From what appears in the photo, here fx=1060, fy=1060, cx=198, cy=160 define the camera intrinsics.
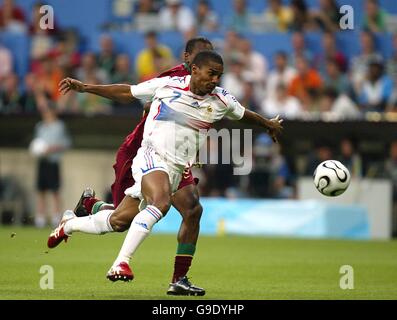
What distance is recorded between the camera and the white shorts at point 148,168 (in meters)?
9.77

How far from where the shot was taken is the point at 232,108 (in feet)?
33.1

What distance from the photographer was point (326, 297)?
9773 millimetres

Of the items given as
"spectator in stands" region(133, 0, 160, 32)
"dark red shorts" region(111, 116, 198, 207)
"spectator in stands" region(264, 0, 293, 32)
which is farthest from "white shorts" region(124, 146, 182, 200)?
"spectator in stands" region(133, 0, 160, 32)

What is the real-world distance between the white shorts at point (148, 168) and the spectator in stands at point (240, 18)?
12685mm

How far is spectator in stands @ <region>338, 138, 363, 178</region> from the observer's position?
65.6 ft

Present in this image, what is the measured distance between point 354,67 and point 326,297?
12.1 m

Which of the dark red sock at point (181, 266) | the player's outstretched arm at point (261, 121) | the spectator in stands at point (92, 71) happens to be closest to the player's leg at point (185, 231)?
the dark red sock at point (181, 266)

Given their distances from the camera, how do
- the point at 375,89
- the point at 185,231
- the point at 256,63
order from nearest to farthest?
the point at 185,231 < the point at 375,89 < the point at 256,63

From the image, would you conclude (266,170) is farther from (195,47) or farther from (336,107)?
(195,47)

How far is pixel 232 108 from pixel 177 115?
0.57 meters

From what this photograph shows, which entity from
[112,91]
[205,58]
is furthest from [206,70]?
[112,91]

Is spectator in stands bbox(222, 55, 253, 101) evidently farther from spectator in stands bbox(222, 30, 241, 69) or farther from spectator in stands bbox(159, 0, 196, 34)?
spectator in stands bbox(159, 0, 196, 34)
